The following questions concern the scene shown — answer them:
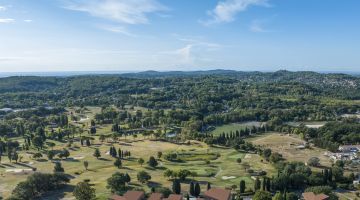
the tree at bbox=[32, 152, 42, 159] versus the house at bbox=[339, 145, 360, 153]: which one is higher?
the house at bbox=[339, 145, 360, 153]

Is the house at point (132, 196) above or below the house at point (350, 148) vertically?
above

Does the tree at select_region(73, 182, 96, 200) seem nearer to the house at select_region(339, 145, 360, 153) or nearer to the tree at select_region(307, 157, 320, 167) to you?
the tree at select_region(307, 157, 320, 167)

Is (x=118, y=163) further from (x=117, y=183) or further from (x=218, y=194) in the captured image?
(x=218, y=194)

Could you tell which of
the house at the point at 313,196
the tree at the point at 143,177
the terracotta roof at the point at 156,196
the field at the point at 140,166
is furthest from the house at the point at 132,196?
the house at the point at 313,196

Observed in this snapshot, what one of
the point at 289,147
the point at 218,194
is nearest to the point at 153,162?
the point at 218,194

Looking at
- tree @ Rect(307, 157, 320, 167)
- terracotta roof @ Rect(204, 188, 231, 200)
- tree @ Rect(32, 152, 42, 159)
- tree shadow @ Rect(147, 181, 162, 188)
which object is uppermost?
terracotta roof @ Rect(204, 188, 231, 200)

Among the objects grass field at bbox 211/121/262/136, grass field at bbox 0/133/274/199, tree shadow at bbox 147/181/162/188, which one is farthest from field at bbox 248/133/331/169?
tree shadow at bbox 147/181/162/188

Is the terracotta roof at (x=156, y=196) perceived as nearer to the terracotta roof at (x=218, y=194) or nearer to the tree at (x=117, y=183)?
the terracotta roof at (x=218, y=194)
